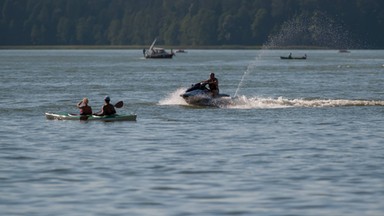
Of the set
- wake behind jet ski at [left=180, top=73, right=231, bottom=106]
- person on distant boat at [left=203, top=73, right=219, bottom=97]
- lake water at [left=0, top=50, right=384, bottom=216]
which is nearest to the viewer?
lake water at [left=0, top=50, right=384, bottom=216]

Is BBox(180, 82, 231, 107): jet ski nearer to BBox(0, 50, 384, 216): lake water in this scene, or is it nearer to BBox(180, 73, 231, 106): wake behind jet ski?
BBox(180, 73, 231, 106): wake behind jet ski

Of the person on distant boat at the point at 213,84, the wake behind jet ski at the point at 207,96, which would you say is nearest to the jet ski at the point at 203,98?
the wake behind jet ski at the point at 207,96

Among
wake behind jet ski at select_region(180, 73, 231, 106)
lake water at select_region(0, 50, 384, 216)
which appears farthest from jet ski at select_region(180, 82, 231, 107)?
lake water at select_region(0, 50, 384, 216)

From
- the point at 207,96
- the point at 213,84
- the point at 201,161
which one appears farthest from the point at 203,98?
the point at 201,161

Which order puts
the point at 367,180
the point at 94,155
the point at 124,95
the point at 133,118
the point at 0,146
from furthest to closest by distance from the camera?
the point at 124,95 < the point at 133,118 < the point at 0,146 < the point at 94,155 < the point at 367,180

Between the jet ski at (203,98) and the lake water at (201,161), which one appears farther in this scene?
the jet ski at (203,98)

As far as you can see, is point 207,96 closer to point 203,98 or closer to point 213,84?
point 203,98

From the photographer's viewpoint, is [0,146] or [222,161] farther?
[0,146]

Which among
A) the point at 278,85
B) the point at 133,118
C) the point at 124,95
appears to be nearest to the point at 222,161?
the point at 133,118

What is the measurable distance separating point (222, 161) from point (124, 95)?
3836cm

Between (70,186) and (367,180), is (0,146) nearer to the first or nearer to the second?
(70,186)

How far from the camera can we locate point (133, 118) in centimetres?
4628

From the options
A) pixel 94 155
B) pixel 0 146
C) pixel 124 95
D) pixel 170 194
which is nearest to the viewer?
pixel 170 194

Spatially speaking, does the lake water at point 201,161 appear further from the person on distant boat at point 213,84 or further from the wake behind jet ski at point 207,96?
the person on distant boat at point 213,84
